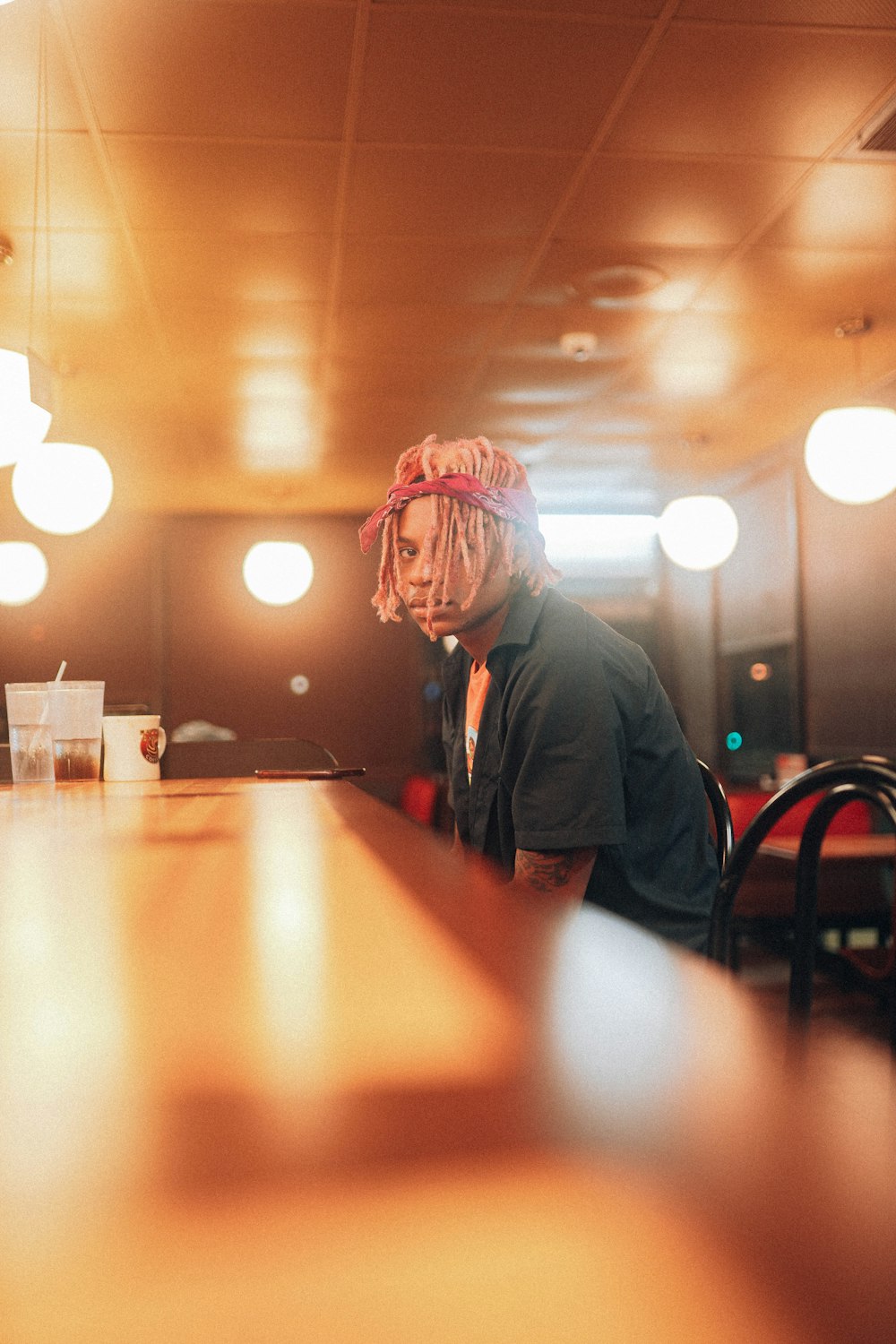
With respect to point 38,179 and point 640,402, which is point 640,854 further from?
point 640,402

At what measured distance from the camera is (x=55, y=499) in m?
3.22

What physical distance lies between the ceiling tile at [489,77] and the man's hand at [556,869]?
1.93m

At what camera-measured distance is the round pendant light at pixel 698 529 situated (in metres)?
5.62

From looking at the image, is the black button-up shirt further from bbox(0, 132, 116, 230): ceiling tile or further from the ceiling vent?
bbox(0, 132, 116, 230): ceiling tile

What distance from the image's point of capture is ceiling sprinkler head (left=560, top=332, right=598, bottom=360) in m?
4.45

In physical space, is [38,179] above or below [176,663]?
above

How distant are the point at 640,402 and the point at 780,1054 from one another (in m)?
5.45

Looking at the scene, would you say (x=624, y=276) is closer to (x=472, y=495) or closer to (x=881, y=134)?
(x=881, y=134)

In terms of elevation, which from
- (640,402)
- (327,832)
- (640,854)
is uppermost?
(640,402)

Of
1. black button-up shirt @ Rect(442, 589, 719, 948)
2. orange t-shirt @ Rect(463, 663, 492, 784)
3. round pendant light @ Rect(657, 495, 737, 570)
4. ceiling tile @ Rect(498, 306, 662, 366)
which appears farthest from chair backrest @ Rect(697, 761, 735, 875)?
round pendant light @ Rect(657, 495, 737, 570)

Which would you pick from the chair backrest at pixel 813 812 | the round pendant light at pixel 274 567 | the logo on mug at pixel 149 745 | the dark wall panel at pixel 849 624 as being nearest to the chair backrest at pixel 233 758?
the logo on mug at pixel 149 745

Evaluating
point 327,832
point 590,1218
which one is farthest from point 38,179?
point 590,1218

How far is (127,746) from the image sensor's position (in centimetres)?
220

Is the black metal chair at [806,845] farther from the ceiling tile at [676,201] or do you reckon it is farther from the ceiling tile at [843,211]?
the ceiling tile at [843,211]
